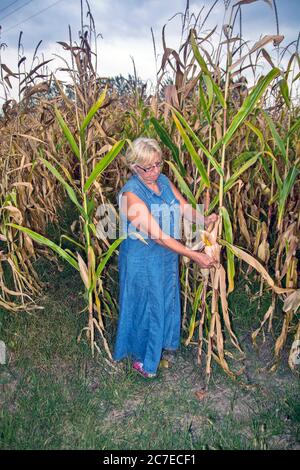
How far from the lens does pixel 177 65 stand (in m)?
2.20

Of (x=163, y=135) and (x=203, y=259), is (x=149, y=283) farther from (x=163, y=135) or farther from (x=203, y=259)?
(x=163, y=135)

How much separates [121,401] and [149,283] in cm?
62

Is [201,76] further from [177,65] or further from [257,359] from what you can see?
[257,359]

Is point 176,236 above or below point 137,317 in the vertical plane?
above

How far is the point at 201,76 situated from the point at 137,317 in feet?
4.32

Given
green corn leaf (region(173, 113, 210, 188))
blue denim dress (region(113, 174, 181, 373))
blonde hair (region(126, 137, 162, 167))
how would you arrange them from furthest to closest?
blue denim dress (region(113, 174, 181, 373)), blonde hair (region(126, 137, 162, 167)), green corn leaf (region(173, 113, 210, 188))

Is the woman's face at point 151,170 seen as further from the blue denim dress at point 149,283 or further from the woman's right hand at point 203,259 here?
the woman's right hand at point 203,259

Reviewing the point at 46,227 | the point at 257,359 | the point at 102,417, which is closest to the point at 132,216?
the point at 102,417

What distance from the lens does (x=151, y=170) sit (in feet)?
7.06

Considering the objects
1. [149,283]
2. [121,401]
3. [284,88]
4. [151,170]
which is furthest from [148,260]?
[284,88]

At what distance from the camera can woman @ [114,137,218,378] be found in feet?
6.91

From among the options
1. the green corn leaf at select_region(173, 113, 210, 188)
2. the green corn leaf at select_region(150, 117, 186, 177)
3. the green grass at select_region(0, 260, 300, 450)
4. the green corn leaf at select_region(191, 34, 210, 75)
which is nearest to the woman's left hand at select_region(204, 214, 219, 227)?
the green corn leaf at select_region(173, 113, 210, 188)

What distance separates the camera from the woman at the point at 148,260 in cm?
211

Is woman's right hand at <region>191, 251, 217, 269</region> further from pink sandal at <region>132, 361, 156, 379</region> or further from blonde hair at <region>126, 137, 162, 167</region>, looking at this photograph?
pink sandal at <region>132, 361, 156, 379</region>
